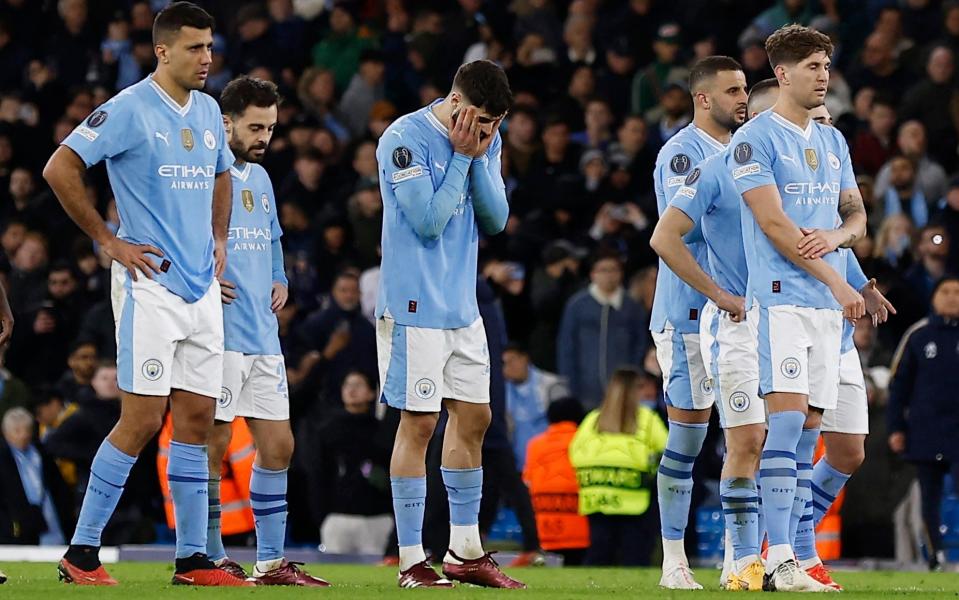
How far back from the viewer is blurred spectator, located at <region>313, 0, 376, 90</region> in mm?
21688

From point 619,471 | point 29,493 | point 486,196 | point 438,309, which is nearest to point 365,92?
point 29,493

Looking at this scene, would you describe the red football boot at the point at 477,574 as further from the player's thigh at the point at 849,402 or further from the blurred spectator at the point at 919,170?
the blurred spectator at the point at 919,170

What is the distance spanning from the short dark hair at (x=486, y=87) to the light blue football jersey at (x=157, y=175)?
1.36 m

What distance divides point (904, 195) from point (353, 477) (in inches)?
222

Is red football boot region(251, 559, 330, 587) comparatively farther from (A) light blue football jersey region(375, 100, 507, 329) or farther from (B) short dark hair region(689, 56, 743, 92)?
(B) short dark hair region(689, 56, 743, 92)

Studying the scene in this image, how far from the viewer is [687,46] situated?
1969 cm

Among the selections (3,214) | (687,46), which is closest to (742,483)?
(687,46)

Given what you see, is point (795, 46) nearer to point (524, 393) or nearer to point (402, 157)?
point (402, 157)

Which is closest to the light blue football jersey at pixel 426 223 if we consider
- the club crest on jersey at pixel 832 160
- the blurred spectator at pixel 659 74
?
the club crest on jersey at pixel 832 160

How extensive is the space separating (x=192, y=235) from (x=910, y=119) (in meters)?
10.2

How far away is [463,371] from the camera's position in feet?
30.0

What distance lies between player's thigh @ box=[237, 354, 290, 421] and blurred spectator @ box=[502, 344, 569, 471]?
6.02 m

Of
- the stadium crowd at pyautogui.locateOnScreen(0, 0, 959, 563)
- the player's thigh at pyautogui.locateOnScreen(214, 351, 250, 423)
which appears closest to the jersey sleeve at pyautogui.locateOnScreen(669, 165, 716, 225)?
the player's thigh at pyautogui.locateOnScreen(214, 351, 250, 423)

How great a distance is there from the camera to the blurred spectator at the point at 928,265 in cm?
1545
